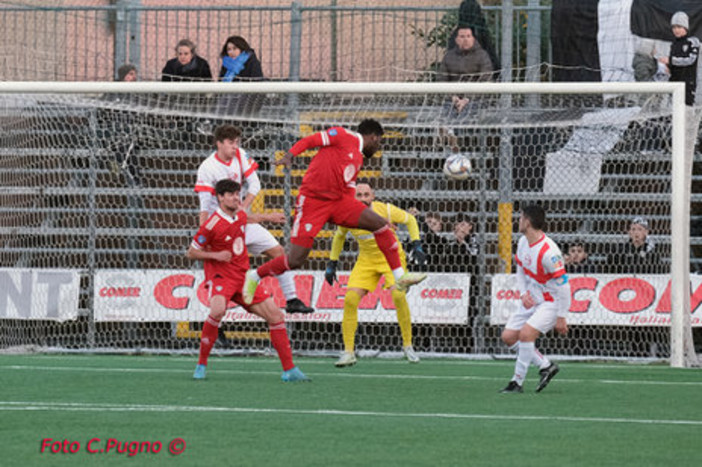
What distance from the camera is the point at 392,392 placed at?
10.3 meters

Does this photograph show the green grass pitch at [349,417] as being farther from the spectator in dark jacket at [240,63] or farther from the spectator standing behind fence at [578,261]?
the spectator in dark jacket at [240,63]

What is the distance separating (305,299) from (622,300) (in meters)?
3.70

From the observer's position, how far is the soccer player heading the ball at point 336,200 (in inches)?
474

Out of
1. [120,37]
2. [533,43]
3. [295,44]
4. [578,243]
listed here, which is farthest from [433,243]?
[120,37]

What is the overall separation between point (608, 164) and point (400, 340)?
10.9 ft

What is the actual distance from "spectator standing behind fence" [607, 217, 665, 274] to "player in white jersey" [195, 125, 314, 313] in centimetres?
481

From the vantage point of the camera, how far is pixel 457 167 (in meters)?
16.3

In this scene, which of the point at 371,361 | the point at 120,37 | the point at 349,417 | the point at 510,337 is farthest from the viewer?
the point at 120,37

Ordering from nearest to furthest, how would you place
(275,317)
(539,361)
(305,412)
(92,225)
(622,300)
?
(305,412) → (539,361) → (275,317) → (622,300) → (92,225)

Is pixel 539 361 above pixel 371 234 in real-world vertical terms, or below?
below

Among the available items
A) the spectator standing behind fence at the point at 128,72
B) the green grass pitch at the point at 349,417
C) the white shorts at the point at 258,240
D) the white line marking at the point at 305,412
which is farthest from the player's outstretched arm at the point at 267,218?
the spectator standing behind fence at the point at 128,72

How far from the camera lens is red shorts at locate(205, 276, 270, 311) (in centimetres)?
1100

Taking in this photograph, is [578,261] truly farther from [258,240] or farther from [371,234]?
[258,240]

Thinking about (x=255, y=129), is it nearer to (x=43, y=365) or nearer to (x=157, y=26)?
(x=157, y=26)
